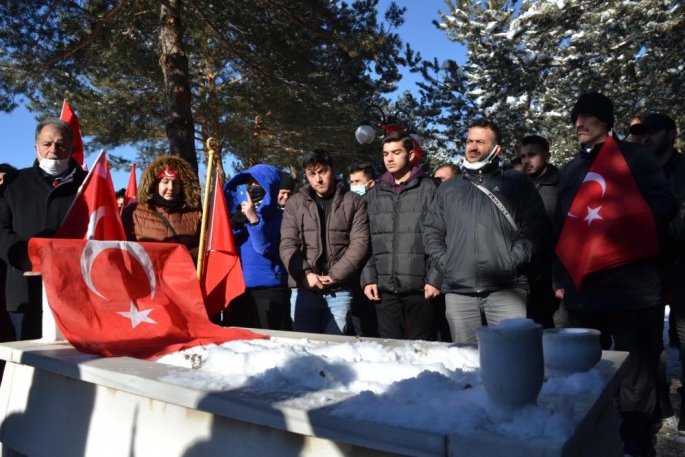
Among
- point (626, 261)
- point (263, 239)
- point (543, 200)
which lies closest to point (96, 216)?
point (263, 239)

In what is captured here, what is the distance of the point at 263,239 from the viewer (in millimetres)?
4801

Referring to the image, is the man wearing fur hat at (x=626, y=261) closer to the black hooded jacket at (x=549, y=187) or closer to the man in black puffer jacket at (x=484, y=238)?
the man in black puffer jacket at (x=484, y=238)

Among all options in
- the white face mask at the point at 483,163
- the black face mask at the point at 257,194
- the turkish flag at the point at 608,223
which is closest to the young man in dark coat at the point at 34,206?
the black face mask at the point at 257,194

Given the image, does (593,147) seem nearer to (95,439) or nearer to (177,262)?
(177,262)

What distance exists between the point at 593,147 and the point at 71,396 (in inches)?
123

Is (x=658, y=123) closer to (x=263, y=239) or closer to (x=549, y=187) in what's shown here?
(x=549, y=187)

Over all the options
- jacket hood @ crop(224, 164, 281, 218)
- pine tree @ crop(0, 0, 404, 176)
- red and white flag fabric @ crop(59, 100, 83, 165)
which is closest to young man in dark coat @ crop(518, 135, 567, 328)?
jacket hood @ crop(224, 164, 281, 218)

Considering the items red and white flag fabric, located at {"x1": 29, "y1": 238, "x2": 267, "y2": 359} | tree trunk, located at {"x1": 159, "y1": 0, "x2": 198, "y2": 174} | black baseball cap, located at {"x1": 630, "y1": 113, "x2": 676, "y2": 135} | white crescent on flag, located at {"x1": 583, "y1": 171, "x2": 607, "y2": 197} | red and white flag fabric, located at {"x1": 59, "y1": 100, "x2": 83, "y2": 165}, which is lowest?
red and white flag fabric, located at {"x1": 29, "y1": 238, "x2": 267, "y2": 359}

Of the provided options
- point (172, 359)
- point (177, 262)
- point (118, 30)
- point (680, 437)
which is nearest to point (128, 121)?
point (118, 30)

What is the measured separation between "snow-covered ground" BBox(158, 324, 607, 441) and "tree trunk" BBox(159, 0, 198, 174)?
6.14 metres

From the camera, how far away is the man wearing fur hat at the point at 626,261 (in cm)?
312

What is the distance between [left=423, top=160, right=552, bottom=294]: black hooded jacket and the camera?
351cm

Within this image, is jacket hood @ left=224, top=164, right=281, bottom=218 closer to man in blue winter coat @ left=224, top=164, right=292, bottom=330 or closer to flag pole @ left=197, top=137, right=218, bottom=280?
man in blue winter coat @ left=224, top=164, right=292, bottom=330

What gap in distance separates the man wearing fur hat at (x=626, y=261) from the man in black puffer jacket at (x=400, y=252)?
1.04m
